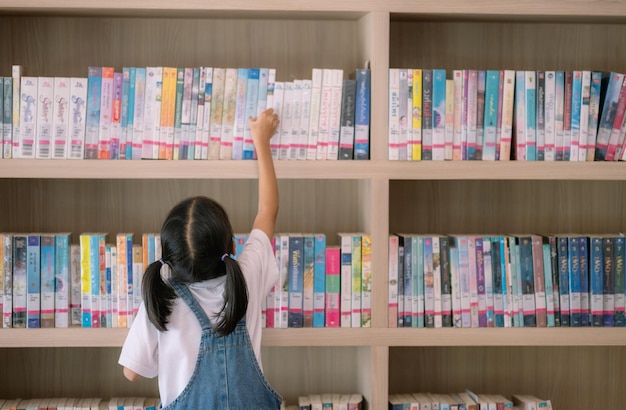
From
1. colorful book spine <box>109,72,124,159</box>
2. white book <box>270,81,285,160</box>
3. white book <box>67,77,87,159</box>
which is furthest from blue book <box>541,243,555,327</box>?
white book <box>67,77,87,159</box>

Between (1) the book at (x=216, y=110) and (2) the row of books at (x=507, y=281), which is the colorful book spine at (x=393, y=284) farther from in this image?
(1) the book at (x=216, y=110)

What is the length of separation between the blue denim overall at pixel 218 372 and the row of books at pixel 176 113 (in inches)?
22.6

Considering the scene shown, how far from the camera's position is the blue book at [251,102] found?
7.45 feet

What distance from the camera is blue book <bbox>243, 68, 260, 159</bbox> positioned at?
2271 mm

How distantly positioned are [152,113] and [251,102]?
0.96ft

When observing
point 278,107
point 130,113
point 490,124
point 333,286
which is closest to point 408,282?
point 333,286

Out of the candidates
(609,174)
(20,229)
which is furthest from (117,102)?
(609,174)

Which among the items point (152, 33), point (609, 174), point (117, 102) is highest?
point (152, 33)

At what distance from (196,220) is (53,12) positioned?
3.22 feet

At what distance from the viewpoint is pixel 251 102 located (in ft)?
7.47

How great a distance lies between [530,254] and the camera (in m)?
2.36

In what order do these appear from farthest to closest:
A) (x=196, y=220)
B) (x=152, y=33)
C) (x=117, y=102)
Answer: (x=152, y=33) < (x=117, y=102) < (x=196, y=220)

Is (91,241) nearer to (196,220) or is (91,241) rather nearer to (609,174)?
(196,220)

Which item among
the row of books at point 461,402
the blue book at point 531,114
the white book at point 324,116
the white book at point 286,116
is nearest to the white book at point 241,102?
the white book at point 286,116
